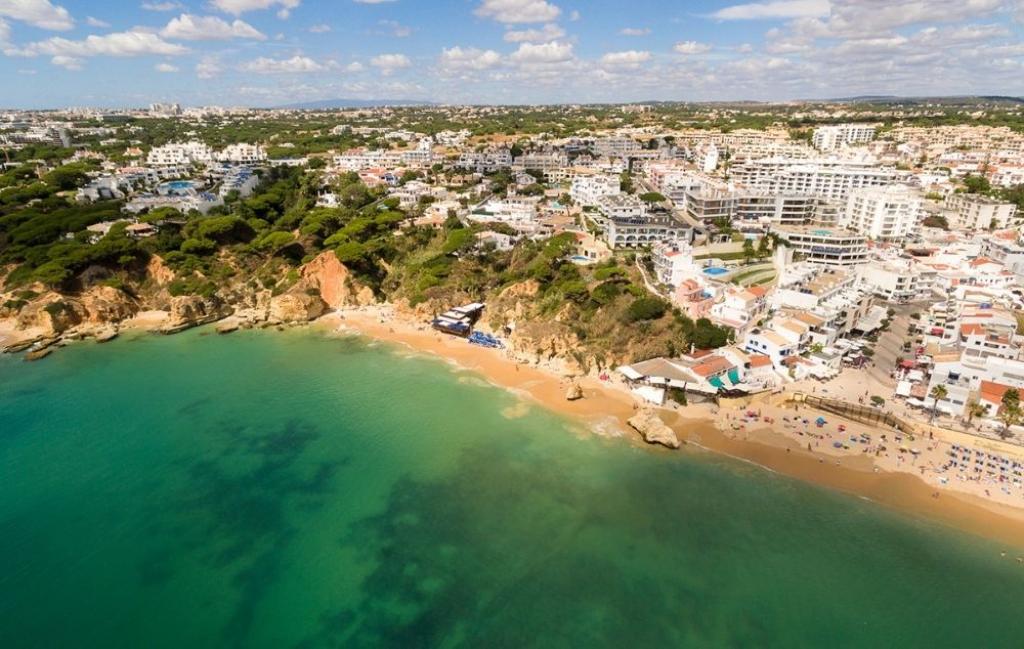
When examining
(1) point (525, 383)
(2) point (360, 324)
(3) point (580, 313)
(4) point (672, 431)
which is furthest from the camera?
(2) point (360, 324)

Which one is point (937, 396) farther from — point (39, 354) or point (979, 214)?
point (39, 354)

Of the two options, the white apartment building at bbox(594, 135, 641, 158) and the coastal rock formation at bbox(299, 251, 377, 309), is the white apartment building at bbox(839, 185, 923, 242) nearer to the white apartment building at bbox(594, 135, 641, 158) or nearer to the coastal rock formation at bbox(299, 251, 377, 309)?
the coastal rock formation at bbox(299, 251, 377, 309)

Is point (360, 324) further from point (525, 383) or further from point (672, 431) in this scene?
point (672, 431)

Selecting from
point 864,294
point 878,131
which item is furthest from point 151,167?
point 878,131

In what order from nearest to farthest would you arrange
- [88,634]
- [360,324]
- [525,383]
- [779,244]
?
[88,634]
[525,383]
[360,324]
[779,244]

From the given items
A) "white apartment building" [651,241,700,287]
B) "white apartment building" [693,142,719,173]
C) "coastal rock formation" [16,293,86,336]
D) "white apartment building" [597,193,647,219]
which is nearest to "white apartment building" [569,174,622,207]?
"white apartment building" [597,193,647,219]

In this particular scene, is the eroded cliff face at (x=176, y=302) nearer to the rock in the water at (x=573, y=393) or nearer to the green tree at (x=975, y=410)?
the rock in the water at (x=573, y=393)

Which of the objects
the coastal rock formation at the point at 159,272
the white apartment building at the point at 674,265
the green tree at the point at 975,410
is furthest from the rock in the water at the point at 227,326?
the green tree at the point at 975,410
